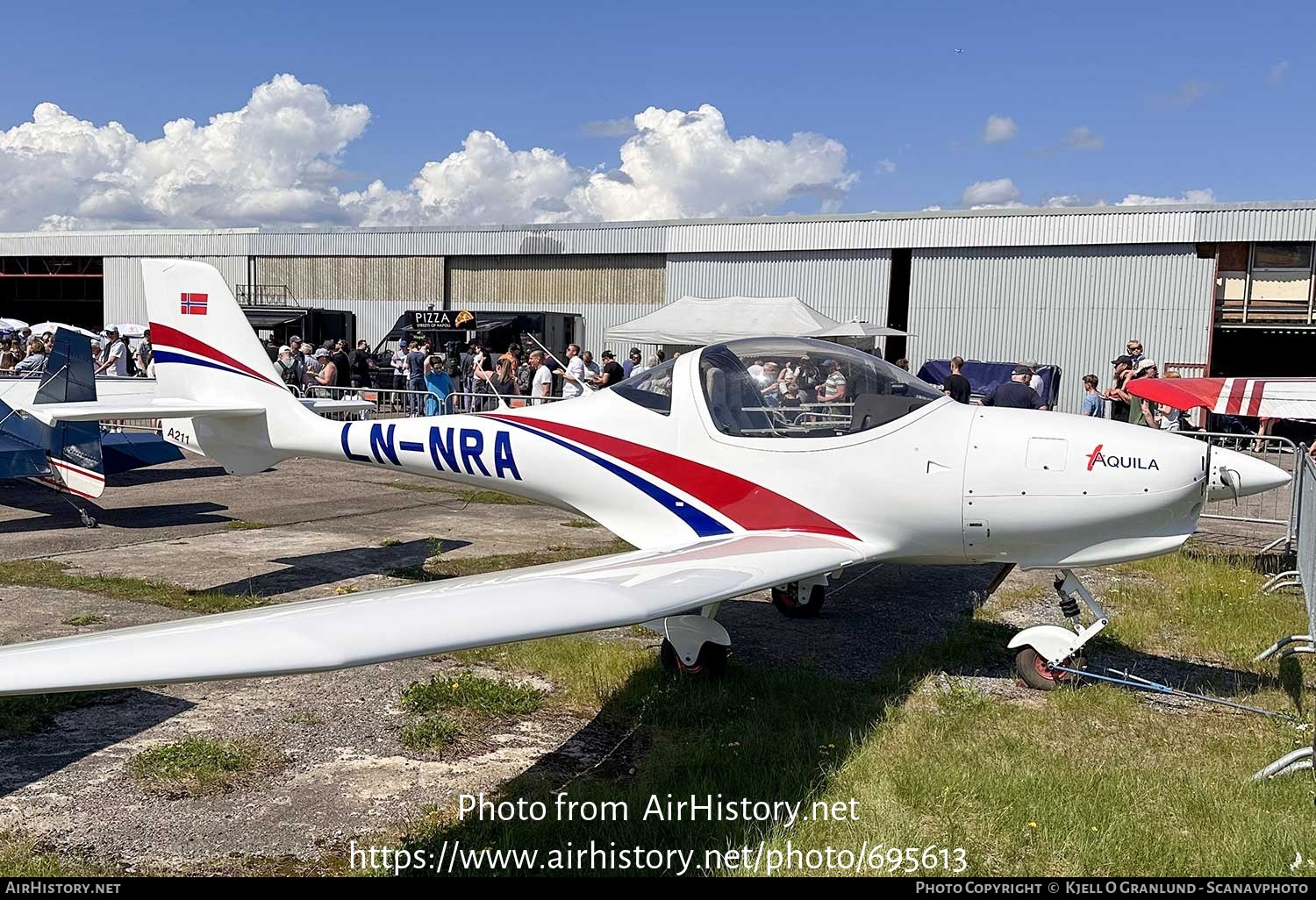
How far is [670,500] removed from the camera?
6602 mm

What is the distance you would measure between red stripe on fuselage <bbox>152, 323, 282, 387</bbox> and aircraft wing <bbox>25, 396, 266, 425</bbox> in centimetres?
28

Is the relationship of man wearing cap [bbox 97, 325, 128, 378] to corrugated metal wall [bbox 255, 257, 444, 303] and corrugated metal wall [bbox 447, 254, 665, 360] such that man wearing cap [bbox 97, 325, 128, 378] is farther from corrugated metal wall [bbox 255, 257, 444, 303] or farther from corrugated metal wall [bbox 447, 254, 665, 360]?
corrugated metal wall [bbox 255, 257, 444, 303]

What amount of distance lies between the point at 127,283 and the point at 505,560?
41.0 metres

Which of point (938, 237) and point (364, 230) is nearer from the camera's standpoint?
point (938, 237)

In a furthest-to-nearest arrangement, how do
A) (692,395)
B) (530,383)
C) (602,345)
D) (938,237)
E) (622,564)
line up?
(602,345)
(938,237)
(530,383)
(692,395)
(622,564)

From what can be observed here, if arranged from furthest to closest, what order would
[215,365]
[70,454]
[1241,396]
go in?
[70,454] → [1241,396] → [215,365]

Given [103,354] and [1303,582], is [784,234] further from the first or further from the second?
[1303,582]

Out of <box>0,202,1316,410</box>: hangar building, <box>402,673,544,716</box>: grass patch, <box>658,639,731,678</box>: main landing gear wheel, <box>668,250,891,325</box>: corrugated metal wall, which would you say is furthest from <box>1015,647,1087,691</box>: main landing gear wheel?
<box>668,250,891,325</box>: corrugated metal wall

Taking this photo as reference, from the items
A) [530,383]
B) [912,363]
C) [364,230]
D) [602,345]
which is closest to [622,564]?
[530,383]

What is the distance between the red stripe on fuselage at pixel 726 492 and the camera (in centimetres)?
622

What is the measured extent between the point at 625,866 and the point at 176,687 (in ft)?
10.3

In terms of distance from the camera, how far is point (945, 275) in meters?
28.2

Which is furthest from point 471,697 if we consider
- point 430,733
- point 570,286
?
point 570,286
